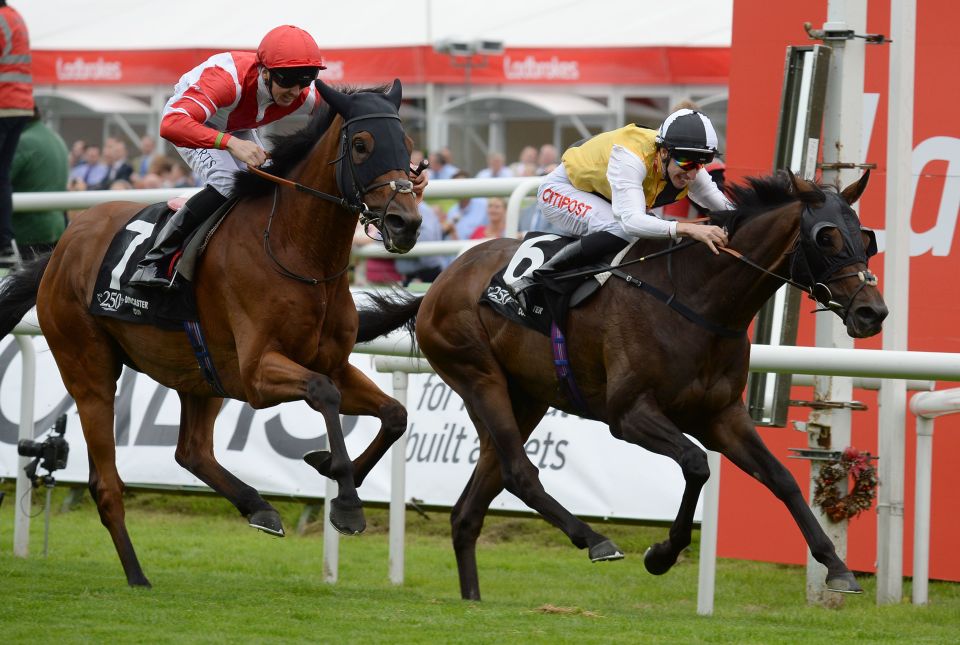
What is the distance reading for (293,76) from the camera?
5.91 meters

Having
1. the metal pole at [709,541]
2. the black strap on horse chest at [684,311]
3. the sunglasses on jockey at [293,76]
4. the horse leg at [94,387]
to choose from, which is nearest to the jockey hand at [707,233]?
the black strap on horse chest at [684,311]

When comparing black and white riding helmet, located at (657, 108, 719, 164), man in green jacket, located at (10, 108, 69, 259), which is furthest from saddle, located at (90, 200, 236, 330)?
man in green jacket, located at (10, 108, 69, 259)

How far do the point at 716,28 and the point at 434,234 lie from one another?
25.3ft

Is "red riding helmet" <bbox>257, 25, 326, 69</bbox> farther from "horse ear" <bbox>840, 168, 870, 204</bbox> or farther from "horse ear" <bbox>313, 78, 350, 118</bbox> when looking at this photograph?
"horse ear" <bbox>840, 168, 870, 204</bbox>

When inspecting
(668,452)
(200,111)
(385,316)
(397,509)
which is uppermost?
(200,111)

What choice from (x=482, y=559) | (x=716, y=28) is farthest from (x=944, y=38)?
(x=716, y=28)

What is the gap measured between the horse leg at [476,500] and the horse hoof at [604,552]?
0.88m

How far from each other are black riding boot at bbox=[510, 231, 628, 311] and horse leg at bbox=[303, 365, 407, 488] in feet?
2.76

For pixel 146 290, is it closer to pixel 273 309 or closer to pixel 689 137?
pixel 273 309

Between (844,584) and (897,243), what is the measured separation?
1938 mm

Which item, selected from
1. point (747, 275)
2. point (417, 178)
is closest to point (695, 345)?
point (747, 275)

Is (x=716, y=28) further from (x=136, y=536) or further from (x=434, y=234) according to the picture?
(x=136, y=536)

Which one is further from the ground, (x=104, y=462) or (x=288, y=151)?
(x=288, y=151)

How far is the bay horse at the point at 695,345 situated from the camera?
5473mm
